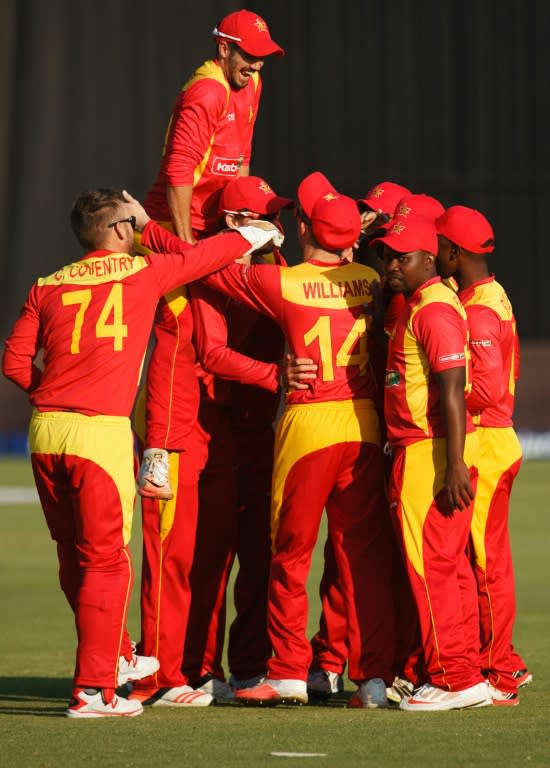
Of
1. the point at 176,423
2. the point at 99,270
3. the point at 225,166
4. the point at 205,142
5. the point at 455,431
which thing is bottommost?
the point at 176,423

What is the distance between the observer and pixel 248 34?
667cm

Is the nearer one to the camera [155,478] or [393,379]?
[393,379]

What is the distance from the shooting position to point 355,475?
618 centimetres

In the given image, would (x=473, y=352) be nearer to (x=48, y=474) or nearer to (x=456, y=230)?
Result: (x=456, y=230)

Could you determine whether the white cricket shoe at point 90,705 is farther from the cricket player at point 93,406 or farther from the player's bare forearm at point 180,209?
the player's bare forearm at point 180,209

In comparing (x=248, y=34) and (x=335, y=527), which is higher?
Result: (x=248, y=34)

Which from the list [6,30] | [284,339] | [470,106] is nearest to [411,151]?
[470,106]

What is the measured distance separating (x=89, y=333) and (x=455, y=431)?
4.49 feet

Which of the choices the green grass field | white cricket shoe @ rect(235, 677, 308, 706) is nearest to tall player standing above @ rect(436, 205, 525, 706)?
the green grass field

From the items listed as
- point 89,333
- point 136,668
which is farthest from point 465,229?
point 136,668

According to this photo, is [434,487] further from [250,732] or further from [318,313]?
[250,732]

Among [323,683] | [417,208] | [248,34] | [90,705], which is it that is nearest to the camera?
[90,705]

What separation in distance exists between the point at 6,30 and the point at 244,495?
18.8 m

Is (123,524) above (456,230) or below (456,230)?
below
